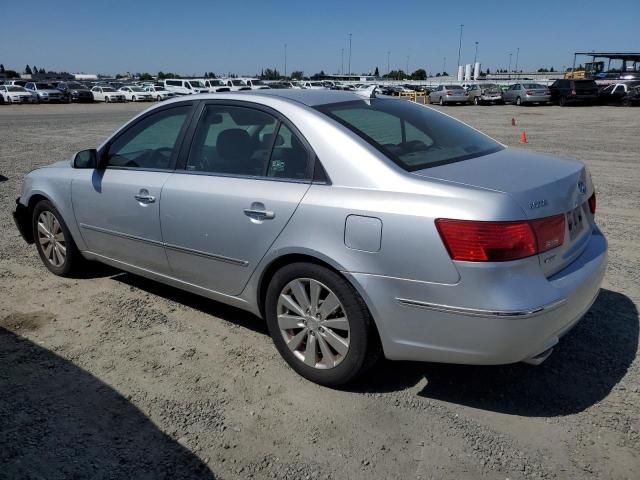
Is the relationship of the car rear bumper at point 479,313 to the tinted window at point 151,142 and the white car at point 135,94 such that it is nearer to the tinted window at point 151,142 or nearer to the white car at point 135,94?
the tinted window at point 151,142

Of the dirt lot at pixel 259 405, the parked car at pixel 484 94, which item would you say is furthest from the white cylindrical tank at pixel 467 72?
the dirt lot at pixel 259 405

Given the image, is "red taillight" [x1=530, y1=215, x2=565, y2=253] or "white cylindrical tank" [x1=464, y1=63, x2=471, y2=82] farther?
"white cylindrical tank" [x1=464, y1=63, x2=471, y2=82]

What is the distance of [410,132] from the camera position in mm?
3615

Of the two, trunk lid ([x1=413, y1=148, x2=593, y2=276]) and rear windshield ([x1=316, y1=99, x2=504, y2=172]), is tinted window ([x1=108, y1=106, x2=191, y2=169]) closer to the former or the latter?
rear windshield ([x1=316, y1=99, x2=504, y2=172])

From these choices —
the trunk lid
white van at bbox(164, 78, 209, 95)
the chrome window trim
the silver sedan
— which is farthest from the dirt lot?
white van at bbox(164, 78, 209, 95)

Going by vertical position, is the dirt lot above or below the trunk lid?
below

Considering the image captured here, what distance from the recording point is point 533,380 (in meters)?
3.35

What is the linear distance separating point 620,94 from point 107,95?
4161 centimetres

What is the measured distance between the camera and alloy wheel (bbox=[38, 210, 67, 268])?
4.98 m

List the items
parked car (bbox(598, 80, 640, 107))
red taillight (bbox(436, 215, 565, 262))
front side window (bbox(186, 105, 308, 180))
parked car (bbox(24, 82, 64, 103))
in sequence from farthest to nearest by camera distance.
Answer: parked car (bbox(24, 82, 64, 103)), parked car (bbox(598, 80, 640, 107)), front side window (bbox(186, 105, 308, 180)), red taillight (bbox(436, 215, 565, 262))

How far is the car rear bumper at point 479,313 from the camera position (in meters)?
2.60

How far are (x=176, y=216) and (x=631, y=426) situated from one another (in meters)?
2.98

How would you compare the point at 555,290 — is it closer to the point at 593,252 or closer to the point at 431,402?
the point at 593,252

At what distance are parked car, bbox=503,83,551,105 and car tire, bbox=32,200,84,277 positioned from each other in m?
35.5
